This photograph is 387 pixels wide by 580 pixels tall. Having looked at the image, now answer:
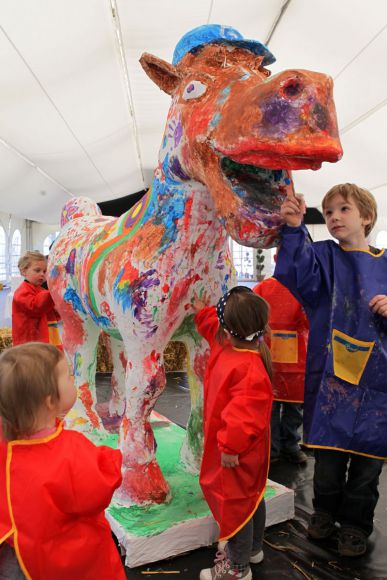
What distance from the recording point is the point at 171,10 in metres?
2.64

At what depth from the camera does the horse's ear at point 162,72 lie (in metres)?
1.22

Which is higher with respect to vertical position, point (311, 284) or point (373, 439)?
point (311, 284)

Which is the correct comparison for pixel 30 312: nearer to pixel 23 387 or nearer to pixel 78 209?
pixel 78 209

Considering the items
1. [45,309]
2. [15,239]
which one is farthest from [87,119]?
[15,239]

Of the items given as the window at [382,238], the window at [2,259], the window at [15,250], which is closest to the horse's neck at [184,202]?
the window at [382,238]

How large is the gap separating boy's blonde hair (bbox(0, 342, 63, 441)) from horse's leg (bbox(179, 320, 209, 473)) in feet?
2.27

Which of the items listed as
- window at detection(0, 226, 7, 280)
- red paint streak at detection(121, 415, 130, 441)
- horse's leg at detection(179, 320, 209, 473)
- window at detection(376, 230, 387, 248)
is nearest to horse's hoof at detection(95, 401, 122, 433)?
horse's leg at detection(179, 320, 209, 473)

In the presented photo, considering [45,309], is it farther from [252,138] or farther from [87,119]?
[87,119]

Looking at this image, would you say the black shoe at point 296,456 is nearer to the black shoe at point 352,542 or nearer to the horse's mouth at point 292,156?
the black shoe at point 352,542

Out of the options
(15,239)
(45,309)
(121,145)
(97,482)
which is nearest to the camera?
(97,482)

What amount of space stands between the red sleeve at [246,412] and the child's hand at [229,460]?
0.7 inches

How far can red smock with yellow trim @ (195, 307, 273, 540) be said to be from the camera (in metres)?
1.10

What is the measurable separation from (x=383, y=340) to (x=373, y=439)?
0.26m

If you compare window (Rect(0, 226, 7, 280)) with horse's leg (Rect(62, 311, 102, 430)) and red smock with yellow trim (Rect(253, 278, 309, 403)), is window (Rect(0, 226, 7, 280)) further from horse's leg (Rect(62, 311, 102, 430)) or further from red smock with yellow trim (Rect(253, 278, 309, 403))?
red smock with yellow trim (Rect(253, 278, 309, 403))
